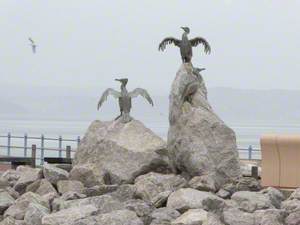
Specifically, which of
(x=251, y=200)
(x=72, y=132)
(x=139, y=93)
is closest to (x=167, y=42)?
(x=139, y=93)

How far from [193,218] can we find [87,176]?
4.16 metres

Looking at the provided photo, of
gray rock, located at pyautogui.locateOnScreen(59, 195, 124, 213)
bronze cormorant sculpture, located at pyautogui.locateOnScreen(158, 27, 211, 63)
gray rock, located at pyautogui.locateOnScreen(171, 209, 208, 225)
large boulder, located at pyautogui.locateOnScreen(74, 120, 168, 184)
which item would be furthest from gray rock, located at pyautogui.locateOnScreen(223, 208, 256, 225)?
bronze cormorant sculpture, located at pyautogui.locateOnScreen(158, 27, 211, 63)

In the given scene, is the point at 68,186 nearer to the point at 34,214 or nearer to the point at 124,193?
the point at 124,193

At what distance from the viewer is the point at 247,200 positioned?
14469 millimetres

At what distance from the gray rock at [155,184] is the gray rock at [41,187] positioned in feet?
5.75

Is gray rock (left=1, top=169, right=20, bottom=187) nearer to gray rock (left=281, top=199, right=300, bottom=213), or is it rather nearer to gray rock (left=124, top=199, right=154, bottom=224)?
gray rock (left=124, top=199, right=154, bottom=224)

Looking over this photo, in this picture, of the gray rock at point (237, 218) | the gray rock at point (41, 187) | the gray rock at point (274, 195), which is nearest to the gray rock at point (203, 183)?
the gray rock at point (274, 195)

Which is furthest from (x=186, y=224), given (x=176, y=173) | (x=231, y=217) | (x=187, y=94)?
(x=187, y=94)

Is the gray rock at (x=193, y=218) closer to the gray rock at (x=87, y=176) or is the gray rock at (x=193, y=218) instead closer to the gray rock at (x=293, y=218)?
the gray rock at (x=293, y=218)

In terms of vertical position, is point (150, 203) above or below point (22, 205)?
above

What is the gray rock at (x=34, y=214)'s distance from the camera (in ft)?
47.7

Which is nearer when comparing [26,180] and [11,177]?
[26,180]

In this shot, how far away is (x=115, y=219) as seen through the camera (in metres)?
13.4

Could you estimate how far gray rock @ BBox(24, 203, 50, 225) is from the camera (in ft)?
47.7
